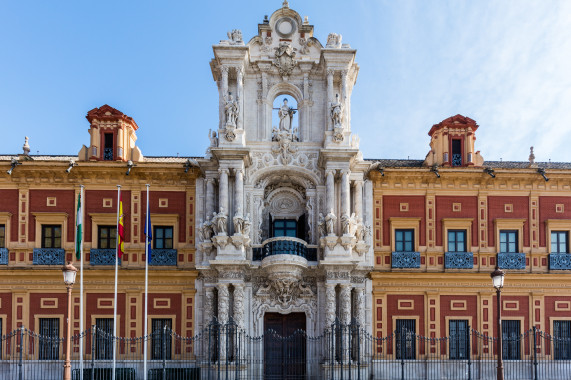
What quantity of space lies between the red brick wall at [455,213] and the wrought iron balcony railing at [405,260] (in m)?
1.48

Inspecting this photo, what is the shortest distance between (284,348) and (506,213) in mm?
12723

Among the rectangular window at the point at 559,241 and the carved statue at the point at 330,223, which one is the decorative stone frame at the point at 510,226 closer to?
the rectangular window at the point at 559,241

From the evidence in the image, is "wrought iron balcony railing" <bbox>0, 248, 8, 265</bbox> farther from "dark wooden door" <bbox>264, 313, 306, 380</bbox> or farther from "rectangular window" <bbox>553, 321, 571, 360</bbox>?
"rectangular window" <bbox>553, 321, 571, 360</bbox>

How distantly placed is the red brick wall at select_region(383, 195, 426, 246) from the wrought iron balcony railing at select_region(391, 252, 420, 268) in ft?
3.62

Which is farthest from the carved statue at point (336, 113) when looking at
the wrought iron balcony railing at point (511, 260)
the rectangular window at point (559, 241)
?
the rectangular window at point (559, 241)

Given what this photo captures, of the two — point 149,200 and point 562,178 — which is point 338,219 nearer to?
point 149,200

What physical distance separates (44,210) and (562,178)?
25184mm

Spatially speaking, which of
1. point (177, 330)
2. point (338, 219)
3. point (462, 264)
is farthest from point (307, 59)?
point (177, 330)

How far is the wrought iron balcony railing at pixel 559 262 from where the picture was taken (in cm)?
3231

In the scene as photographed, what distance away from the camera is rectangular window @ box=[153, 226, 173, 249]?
107 ft

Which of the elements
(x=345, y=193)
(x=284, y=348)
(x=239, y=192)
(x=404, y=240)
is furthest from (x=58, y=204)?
(x=404, y=240)

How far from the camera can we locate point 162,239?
107 ft

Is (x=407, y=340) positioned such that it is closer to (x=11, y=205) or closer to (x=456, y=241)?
(x=456, y=241)

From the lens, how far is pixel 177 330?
31.6 metres
